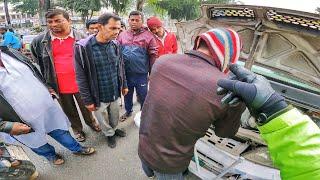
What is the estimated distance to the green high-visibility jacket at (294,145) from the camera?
1.02 m

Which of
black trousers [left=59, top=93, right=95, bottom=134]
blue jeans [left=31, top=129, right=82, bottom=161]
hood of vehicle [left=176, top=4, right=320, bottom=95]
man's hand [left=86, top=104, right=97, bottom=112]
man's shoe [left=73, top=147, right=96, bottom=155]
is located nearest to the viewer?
hood of vehicle [left=176, top=4, right=320, bottom=95]

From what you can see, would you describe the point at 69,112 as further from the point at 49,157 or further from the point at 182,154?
the point at 182,154

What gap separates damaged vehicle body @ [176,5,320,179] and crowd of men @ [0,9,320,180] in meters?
0.71

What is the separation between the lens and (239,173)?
8.07ft

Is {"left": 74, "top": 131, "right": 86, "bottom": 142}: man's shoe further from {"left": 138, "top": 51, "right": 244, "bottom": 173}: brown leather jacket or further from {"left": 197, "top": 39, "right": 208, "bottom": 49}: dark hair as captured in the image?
{"left": 197, "top": 39, "right": 208, "bottom": 49}: dark hair

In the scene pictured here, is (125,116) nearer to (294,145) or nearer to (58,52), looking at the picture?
(58,52)

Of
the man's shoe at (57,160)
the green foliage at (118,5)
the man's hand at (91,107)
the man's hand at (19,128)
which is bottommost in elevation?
the man's shoe at (57,160)

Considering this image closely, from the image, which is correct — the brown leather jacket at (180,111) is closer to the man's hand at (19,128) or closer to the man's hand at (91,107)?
the man's hand at (19,128)

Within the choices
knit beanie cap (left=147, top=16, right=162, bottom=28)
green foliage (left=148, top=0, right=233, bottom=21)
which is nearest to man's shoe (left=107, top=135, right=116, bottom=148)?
knit beanie cap (left=147, top=16, right=162, bottom=28)

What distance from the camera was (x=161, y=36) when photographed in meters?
4.95

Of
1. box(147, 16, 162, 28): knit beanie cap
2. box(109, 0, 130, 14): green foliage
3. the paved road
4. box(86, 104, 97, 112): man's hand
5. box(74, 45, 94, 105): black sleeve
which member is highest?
box(109, 0, 130, 14): green foliage

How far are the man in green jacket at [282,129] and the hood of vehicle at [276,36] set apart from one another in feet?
5.13

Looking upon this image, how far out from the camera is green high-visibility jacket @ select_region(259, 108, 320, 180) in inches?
40.2

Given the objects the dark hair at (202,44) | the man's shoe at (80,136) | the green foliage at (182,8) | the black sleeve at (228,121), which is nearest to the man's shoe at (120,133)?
Answer: the man's shoe at (80,136)
